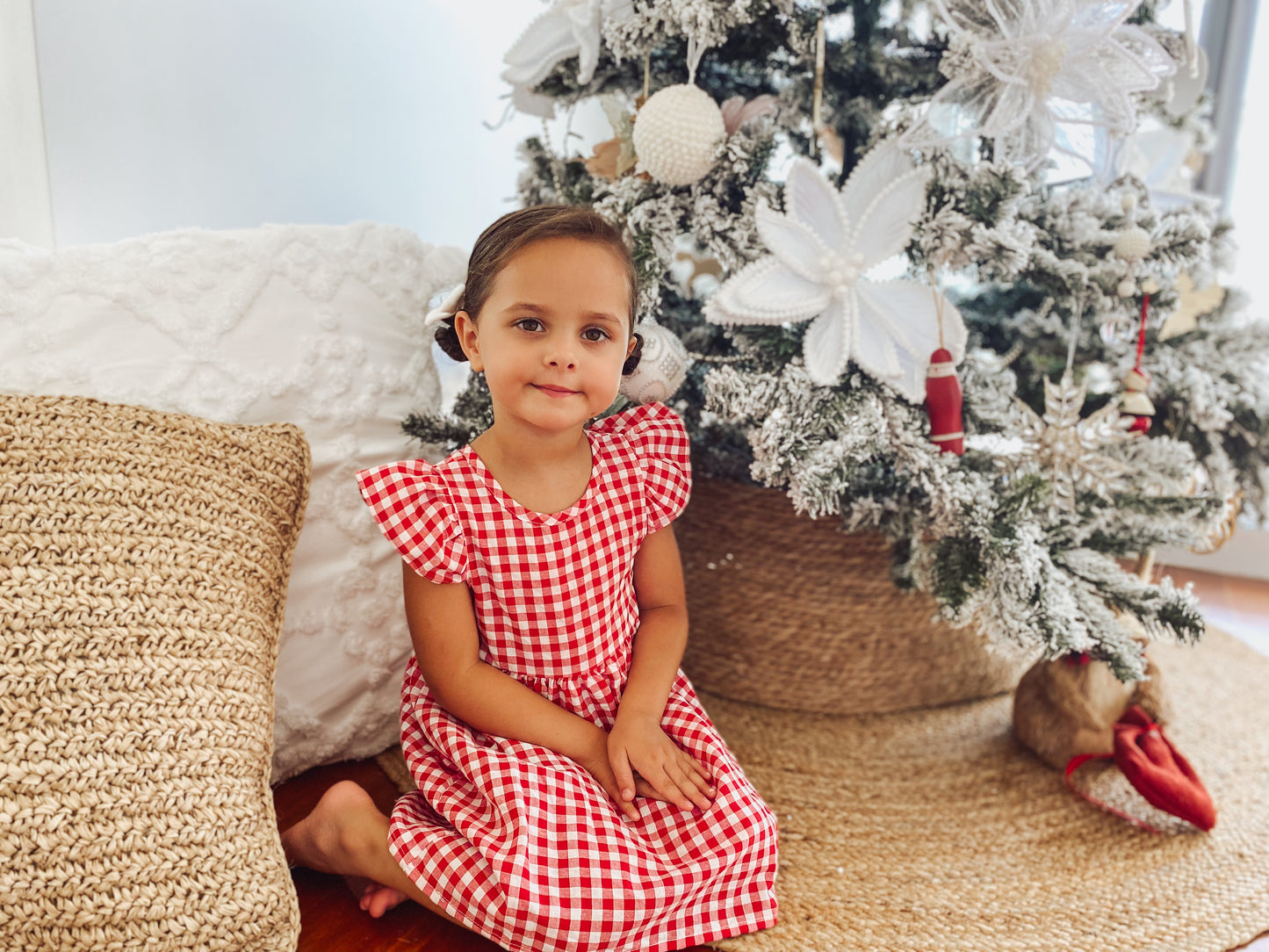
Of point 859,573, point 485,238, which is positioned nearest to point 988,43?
point 485,238

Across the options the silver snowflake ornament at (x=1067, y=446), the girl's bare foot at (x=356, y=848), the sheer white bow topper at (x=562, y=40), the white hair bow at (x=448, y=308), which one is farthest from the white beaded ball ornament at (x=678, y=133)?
the girl's bare foot at (x=356, y=848)

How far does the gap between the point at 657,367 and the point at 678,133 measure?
25cm

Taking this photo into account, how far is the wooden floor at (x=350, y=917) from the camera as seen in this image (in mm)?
858

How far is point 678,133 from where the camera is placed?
0.98 meters

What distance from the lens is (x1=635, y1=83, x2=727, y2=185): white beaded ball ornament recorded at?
979mm

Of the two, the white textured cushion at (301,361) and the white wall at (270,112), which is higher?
the white wall at (270,112)

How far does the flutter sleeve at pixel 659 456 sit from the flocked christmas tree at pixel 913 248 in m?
0.03

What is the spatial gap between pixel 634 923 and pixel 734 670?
0.60m

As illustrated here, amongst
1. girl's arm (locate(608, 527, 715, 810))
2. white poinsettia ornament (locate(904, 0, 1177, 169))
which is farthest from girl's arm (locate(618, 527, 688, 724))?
white poinsettia ornament (locate(904, 0, 1177, 169))

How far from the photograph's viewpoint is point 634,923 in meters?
0.79

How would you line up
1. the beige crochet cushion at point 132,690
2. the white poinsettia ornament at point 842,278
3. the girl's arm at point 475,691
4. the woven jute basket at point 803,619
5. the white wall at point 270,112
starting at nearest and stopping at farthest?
the beige crochet cushion at point 132,690
the girl's arm at point 475,691
the white poinsettia ornament at point 842,278
the white wall at point 270,112
the woven jute basket at point 803,619

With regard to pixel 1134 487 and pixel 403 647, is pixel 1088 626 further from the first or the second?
pixel 403 647

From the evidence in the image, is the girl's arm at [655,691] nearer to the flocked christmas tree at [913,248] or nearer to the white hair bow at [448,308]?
the flocked christmas tree at [913,248]

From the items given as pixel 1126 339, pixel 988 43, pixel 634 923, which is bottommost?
pixel 634 923
